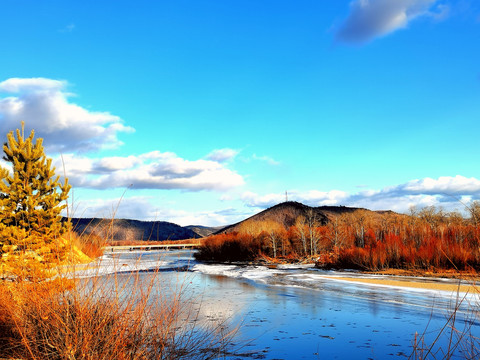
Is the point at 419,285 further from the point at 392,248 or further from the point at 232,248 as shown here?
the point at 232,248

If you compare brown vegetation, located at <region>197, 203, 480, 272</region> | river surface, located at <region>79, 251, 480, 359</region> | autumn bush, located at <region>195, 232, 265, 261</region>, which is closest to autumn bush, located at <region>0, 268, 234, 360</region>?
river surface, located at <region>79, 251, 480, 359</region>

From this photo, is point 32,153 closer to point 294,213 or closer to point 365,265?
point 365,265

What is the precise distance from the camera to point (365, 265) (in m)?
30.3

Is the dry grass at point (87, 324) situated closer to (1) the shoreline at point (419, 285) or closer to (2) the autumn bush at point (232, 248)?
(1) the shoreline at point (419, 285)

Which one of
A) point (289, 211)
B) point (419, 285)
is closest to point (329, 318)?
point (419, 285)

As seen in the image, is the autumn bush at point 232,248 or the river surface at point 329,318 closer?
the river surface at point 329,318

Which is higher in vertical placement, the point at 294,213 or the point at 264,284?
the point at 294,213

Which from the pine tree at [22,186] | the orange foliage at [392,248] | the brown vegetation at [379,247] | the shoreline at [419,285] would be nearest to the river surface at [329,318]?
the shoreline at [419,285]

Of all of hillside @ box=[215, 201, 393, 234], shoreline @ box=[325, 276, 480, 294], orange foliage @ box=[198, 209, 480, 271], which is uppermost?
hillside @ box=[215, 201, 393, 234]

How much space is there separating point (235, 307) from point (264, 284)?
347 inches

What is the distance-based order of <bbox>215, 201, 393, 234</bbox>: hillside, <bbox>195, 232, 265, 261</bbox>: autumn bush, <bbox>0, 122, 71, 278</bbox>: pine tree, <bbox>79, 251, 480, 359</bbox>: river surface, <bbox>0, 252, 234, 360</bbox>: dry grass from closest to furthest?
<bbox>0, 252, 234, 360</bbox>: dry grass < <bbox>79, 251, 480, 359</bbox>: river surface < <bbox>0, 122, 71, 278</bbox>: pine tree < <bbox>195, 232, 265, 261</bbox>: autumn bush < <bbox>215, 201, 393, 234</bbox>: hillside

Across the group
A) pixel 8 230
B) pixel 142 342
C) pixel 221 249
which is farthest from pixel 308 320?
pixel 221 249

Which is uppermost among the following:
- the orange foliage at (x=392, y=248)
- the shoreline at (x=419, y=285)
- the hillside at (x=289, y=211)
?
the hillside at (x=289, y=211)

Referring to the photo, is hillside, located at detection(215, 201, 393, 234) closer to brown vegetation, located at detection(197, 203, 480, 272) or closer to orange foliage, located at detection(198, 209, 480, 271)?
brown vegetation, located at detection(197, 203, 480, 272)
